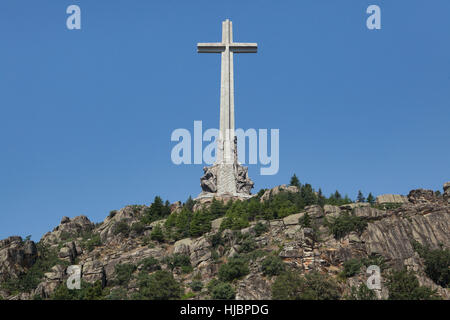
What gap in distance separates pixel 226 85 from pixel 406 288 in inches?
1768

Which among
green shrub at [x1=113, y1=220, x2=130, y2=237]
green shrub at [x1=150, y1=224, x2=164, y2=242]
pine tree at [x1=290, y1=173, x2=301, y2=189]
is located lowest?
green shrub at [x1=150, y1=224, x2=164, y2=242]

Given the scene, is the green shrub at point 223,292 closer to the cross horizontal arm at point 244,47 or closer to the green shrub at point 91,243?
the green shrub at point 91,243

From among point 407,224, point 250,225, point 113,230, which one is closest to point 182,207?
point 113,230

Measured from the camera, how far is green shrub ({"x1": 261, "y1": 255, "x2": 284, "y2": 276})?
5384cm

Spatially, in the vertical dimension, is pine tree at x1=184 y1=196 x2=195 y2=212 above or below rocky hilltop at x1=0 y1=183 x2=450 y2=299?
above

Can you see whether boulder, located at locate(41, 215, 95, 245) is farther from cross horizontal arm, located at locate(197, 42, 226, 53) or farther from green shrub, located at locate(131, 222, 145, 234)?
cross horizontal arm, located at locate(197, 42, 226, 53)

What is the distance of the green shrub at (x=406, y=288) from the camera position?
4934 centimetres

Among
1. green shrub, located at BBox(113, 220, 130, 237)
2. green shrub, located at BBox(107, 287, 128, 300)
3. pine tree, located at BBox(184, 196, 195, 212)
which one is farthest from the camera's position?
pine tree, located at BBox(184, 196, 195, 212)

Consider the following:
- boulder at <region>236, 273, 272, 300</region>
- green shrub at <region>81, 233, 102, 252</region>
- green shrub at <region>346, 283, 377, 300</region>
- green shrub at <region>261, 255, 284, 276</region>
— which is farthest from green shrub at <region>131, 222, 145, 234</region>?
green shrub at <region>346, 283, 377, 300</region>

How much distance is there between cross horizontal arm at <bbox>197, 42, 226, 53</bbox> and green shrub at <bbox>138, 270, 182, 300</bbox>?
4278 centimetres

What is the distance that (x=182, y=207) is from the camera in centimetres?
8281

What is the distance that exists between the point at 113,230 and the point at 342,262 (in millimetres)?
31401

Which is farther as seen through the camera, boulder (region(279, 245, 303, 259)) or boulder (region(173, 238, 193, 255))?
boulder (region(173, 238, 193, 255))
